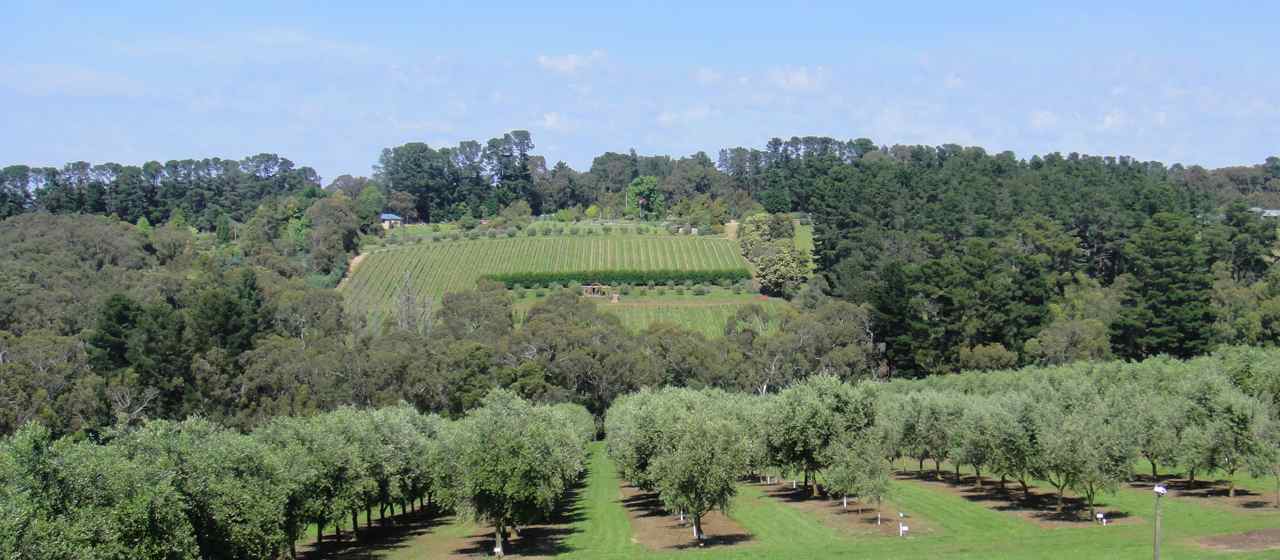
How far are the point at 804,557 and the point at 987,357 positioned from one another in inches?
2721

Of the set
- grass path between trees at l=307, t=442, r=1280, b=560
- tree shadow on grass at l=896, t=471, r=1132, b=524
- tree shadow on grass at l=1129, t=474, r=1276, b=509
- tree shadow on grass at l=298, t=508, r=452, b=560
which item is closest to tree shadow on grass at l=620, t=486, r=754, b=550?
grass path between trees at l=307, t=442, r=1280, b=560

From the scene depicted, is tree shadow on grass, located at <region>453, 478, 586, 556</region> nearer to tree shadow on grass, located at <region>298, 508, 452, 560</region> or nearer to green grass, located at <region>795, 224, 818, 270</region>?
tree shadow on grass, located at <region>298, 508, 452, 560</region>

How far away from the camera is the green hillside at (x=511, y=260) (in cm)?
15575

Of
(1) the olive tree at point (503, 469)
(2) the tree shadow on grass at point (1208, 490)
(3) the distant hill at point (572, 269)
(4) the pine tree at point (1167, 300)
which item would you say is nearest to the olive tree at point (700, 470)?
(1) the olive tree at point (503, 469)

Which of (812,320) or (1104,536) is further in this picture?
(812,320)

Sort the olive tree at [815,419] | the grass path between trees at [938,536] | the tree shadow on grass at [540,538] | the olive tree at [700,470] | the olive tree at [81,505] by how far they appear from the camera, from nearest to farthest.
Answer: the olive tree at [81,505] < the grass path between trees at [938,536] < the olive tree at [700,470] < the tree shadow on grass at [540,538] < the olive tree at [815,419]

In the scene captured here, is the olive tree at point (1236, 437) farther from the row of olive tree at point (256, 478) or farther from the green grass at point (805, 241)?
the green grass at point (805, 241)

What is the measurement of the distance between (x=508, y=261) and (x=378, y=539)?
10454 cm

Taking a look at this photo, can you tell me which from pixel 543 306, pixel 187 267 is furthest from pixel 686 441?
pixel 187 267

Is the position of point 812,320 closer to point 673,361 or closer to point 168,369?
point 673,361

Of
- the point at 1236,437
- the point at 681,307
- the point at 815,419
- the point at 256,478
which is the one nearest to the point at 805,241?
the point at 681,307

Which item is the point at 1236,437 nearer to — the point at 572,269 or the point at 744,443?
the point at 744,443

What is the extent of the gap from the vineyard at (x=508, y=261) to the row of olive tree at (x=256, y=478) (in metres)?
85.7

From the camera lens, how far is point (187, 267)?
156000 millimetres
